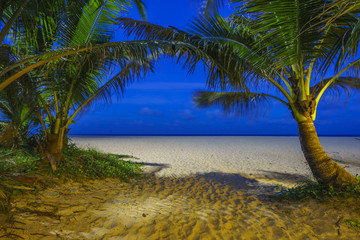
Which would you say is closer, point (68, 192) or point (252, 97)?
point (68, 192)

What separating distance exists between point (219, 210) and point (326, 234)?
1.67 meters

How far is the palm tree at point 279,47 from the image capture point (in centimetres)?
297

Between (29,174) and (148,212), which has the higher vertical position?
(29,174)

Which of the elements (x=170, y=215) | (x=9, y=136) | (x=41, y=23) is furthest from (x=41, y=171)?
(x=170, y=215)

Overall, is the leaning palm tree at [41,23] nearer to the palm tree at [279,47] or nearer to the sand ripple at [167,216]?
the palm tree at [279,47]

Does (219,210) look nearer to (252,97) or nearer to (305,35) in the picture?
(305,35)

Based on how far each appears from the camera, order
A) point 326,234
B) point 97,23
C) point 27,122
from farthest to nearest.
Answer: point 27,122 < point 97,23 < point 326,234

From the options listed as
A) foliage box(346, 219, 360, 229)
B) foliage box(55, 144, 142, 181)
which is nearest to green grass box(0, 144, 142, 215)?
foliage box(55, 144, 142, 181)

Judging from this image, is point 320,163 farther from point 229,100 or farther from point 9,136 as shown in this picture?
point 9,136

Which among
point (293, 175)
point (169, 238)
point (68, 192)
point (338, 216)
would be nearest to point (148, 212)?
point (169, 238)

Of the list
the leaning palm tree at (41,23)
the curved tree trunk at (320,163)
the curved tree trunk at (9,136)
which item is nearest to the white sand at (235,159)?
the curved tree trunk at (320,163)

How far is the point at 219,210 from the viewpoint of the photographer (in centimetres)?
392

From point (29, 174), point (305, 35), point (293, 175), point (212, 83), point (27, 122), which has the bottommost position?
point (293, 175)

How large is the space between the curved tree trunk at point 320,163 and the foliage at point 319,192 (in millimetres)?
113
